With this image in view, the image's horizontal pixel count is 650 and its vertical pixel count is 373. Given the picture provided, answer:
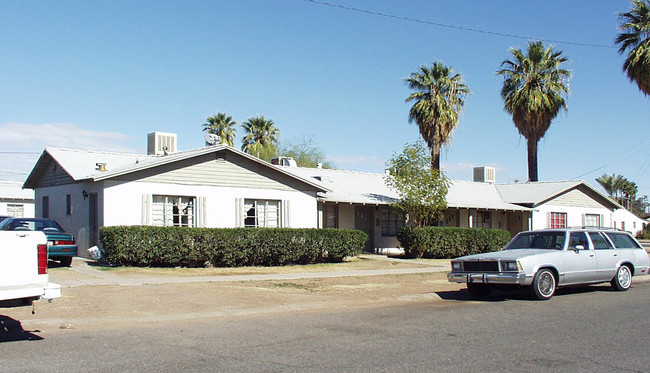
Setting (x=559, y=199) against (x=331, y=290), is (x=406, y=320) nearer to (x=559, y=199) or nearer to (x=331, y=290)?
(x=331, y=290)

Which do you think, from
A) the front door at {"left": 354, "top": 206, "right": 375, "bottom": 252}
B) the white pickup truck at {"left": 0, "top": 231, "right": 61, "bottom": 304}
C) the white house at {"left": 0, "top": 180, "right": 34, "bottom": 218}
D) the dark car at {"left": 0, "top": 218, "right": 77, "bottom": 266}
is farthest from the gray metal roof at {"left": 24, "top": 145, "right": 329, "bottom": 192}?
the white house at {"left": 0, "top": 180, "right": 34, "bottom": 218}

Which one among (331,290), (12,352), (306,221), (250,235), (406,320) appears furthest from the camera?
(306,221)

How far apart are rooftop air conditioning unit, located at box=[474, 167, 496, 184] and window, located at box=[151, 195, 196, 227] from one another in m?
23.2

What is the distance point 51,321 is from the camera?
31.7 ft

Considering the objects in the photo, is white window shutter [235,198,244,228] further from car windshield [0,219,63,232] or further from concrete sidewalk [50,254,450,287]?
car windshield [0,219,63,232]

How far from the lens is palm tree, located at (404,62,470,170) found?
32.6 meters

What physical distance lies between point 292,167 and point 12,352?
21.1 metres

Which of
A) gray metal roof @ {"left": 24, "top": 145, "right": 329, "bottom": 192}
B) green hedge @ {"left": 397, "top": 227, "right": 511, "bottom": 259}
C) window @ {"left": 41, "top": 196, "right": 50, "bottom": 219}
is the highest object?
gray metal roof @ {"left": 24, "top": 145, "right": 329, "bottom": 192}

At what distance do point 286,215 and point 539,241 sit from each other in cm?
1091

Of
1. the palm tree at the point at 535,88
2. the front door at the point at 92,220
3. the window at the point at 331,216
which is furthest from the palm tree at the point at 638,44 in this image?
the front door at the point at 92,220

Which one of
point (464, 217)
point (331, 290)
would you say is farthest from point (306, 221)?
point (464, 217)

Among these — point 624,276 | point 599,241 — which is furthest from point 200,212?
point 624,276

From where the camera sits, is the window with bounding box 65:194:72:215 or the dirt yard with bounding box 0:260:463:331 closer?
the dirt yard with bounding box 0:260:463:331

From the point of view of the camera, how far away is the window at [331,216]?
86.4ft
